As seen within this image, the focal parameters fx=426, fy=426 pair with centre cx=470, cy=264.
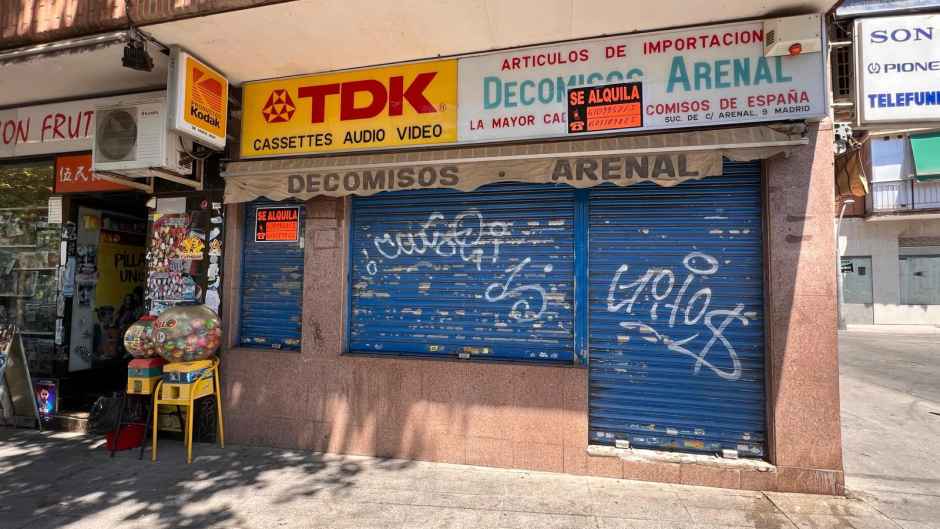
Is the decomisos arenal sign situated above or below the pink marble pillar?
above


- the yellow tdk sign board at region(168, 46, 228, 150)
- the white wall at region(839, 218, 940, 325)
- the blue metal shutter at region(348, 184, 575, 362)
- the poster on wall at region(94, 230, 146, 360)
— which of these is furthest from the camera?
the white wall at region(839, 218, 940, 325)

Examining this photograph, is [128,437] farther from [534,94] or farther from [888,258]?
[888,258]

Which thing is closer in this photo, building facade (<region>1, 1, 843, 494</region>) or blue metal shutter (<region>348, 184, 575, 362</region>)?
building facade (<region>1, 1, 843, 494</region>)

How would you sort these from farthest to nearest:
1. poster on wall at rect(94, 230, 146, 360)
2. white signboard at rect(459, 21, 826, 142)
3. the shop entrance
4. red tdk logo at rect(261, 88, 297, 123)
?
poster on wall at rect(94, 230, 146, 360) → the shop entrance → red tdk logo at rect(261, 88, 297, 123) → white signboard at rect(459, 21, 826, 142)

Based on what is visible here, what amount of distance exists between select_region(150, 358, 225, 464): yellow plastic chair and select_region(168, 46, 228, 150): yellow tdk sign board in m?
2.49

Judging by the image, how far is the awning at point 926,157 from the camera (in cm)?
1625

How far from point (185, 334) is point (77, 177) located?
10.7 feet

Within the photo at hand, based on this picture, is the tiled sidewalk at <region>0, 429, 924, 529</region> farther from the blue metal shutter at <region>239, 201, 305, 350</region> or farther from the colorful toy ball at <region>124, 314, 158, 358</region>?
the blue metal shutter at <region>239, 201, 305, 350</region>

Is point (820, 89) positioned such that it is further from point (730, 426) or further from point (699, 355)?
point (730, 426)

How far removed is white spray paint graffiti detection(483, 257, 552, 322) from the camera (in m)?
4.46

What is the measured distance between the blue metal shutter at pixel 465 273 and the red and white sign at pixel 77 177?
3656mm

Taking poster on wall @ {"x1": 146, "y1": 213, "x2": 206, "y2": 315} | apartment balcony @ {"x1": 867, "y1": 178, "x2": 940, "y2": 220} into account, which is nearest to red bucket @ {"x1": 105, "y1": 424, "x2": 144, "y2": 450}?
poster on wall @ {"x1": 146, "y1": 213, "x2": 206, "y2": 315}

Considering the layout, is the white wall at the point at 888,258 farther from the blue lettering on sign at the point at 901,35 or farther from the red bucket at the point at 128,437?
the red bucket at the point at 128,437

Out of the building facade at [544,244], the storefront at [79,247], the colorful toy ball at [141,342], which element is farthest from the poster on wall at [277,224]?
the colorful toy ball at [141,342]
